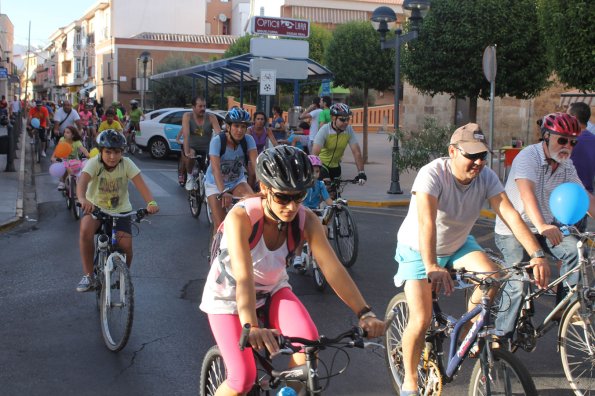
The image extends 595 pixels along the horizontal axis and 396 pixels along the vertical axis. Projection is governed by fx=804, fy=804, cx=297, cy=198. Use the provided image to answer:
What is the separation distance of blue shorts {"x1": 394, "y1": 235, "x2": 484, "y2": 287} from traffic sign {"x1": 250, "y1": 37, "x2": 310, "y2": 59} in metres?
14.7

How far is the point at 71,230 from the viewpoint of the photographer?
37.9 ft

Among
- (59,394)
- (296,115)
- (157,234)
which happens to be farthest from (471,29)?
(59,394)

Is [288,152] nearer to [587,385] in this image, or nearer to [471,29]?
[587,385]

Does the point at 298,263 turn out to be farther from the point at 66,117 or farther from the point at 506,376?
the point at 66,117

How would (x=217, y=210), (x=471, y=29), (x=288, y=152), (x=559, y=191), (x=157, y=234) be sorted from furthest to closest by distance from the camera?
(x=471, y=29)
(x=157, y=234)
(x=217, y=210)
(x=559, y=191)
(x=288, y=152)

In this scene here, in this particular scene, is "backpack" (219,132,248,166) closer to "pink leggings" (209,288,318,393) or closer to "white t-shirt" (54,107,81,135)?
"pink leggings" (209,288,318,393)

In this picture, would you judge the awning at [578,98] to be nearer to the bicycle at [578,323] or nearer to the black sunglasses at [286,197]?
the bicycle at [578,323]

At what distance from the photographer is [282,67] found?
19047mm

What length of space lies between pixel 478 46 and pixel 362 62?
6693 mm

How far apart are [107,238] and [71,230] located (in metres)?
5.43

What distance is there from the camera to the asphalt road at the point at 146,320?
532 cm

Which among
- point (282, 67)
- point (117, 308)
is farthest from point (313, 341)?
point (282, 67)

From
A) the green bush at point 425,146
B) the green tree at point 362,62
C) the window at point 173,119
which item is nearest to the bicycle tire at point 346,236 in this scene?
the green bush at point 425,146

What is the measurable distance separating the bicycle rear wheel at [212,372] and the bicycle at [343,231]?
190 inches
